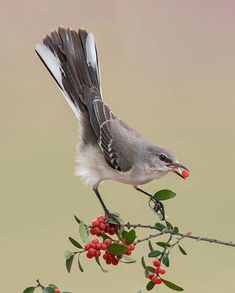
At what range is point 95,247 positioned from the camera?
2105 mm

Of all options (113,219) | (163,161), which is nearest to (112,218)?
(113,219)

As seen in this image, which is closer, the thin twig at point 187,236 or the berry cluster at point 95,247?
the thin twig at point 187,236

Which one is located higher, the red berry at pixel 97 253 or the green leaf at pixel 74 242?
the green leaf at pixel 74 242

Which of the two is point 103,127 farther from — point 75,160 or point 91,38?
point 91,38

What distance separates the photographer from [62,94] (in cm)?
288

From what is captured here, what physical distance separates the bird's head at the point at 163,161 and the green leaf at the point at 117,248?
490mm

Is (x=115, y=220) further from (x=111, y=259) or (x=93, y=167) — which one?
(x=93, y=167)

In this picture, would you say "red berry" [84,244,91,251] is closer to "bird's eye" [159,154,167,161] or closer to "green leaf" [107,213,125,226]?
"green leaf" [107,213,125,226]

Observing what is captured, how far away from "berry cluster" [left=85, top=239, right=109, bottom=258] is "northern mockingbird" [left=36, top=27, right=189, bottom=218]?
41cm

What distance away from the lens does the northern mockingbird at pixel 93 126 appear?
103 inches

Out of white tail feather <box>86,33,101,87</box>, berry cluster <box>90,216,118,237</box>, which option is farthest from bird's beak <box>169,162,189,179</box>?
white tail feather <box>86,33,101,87</box>

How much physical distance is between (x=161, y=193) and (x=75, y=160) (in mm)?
776

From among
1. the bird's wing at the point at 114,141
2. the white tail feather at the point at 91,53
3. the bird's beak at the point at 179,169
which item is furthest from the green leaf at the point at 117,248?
the white tail feather at the point at 91,53

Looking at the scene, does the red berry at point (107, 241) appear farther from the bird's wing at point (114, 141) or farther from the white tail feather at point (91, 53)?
the white tail feather at point (91, 53)
